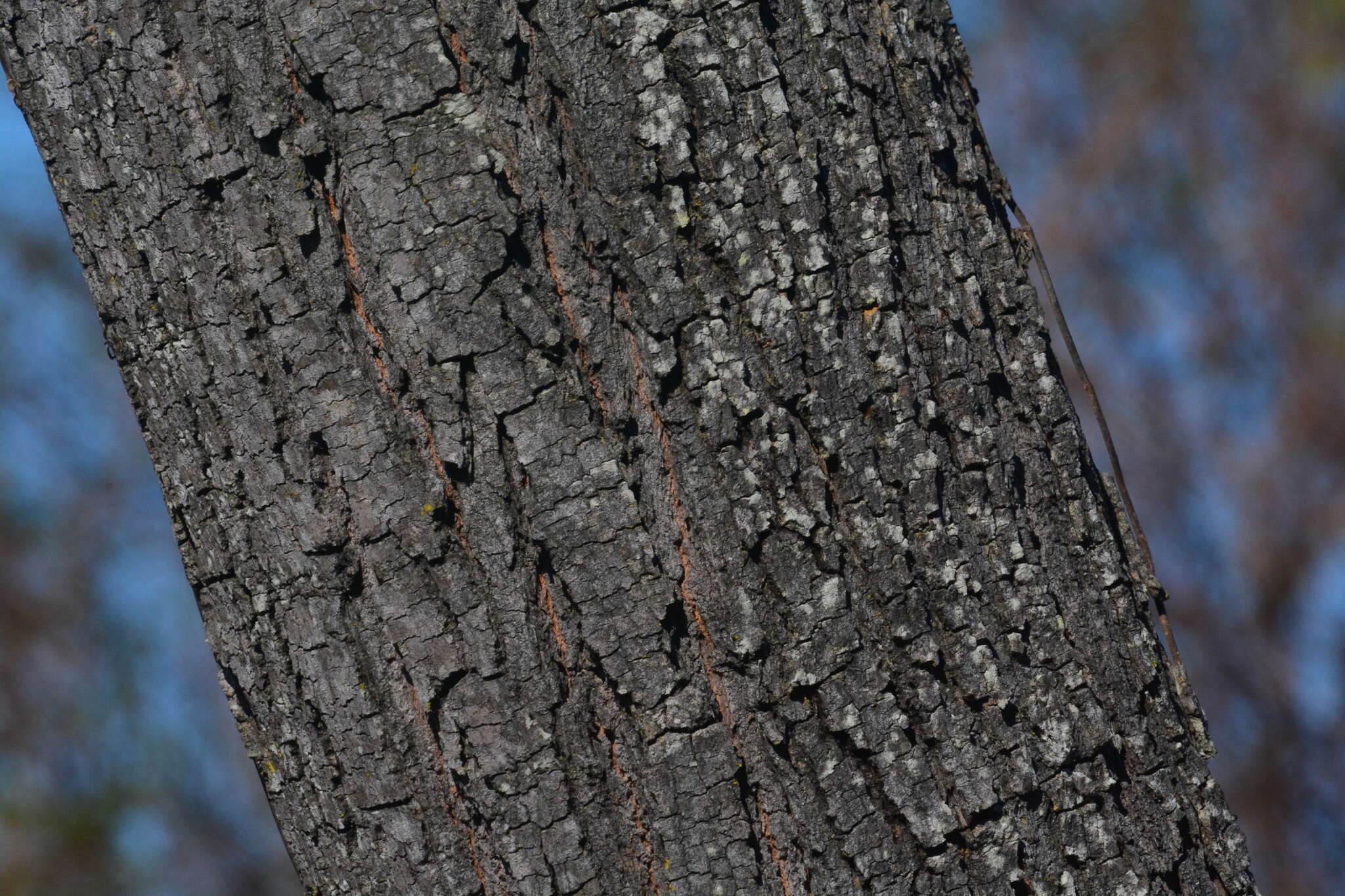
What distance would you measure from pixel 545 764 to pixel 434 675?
6.3 inches

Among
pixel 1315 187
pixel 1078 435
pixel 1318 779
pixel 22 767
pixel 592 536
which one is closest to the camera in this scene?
pixel 592 536

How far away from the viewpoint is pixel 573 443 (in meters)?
1.10

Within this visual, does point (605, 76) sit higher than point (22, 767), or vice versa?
point (22, 767)

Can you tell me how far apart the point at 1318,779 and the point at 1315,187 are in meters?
4.05

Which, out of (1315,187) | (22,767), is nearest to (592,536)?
(1315,187)

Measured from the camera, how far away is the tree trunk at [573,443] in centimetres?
110

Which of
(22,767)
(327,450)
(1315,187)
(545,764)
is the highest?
(1315,187)

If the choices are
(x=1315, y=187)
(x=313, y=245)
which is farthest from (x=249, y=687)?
(x=1315, y=187)

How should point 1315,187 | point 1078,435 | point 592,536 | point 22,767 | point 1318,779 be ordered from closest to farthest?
point 592,536 → point 1078,435 → point 1318,779 → point 1315,187 → point 22,767

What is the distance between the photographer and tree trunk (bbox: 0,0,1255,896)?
3.59ft

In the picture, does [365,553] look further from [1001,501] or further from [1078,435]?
[1078,435]

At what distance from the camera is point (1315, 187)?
22.8 feet

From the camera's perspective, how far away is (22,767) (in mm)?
7547

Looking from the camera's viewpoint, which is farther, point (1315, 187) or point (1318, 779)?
point (1315, 187)
